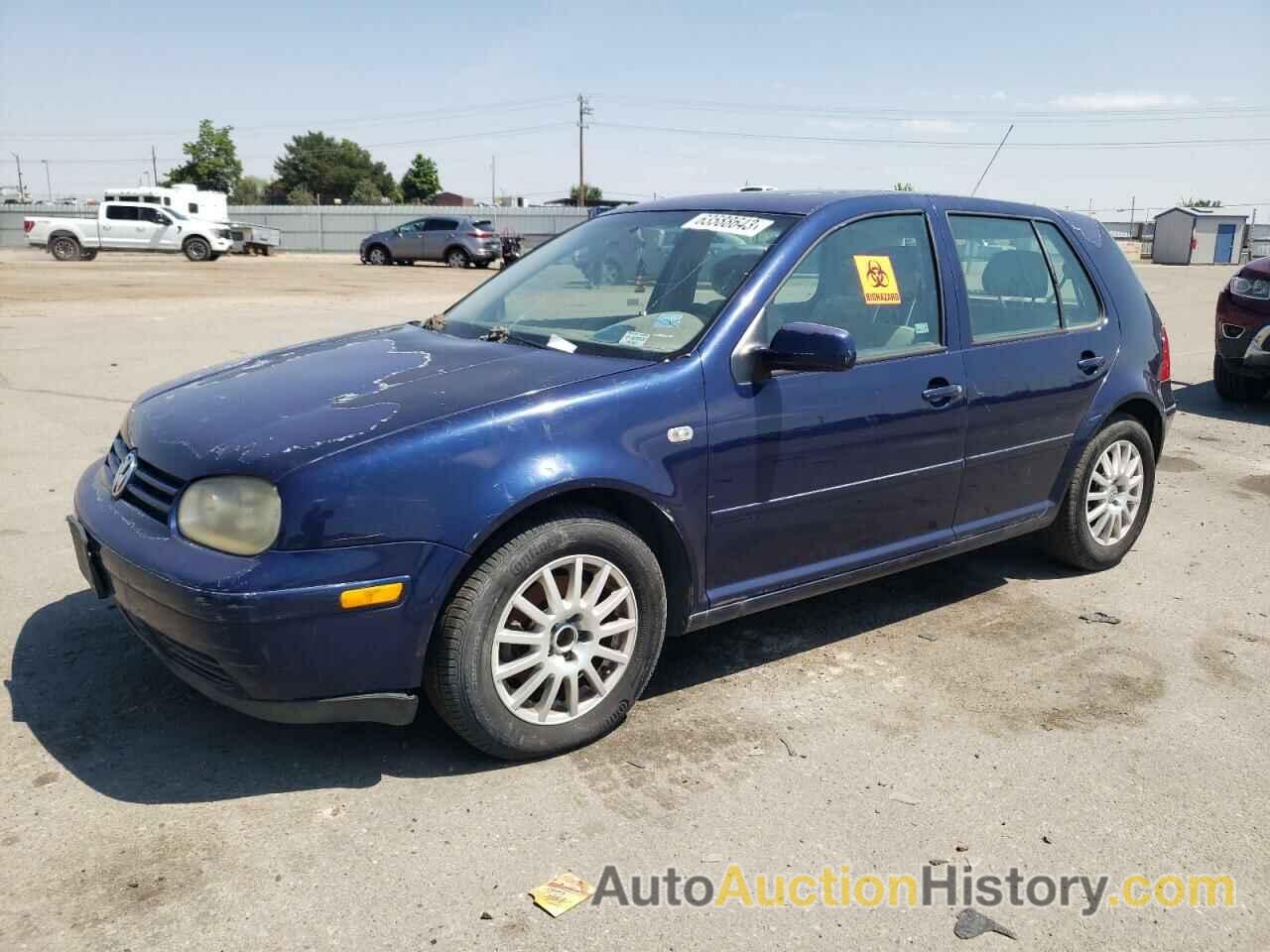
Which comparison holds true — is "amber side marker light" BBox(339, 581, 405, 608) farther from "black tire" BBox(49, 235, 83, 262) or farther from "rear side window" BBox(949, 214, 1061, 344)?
"black tire" BBox(49, 235, 83, 262)

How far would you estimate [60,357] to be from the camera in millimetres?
10500

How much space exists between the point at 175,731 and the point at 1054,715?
2.83m

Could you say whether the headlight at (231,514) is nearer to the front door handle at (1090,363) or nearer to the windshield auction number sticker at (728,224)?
the windshield auction number sticker at (728,224)

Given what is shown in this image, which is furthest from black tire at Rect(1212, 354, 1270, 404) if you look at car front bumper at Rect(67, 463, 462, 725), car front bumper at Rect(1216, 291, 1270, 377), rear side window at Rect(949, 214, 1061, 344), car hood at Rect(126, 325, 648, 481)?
car front bumper at Rect(67, 463, 462, 725)

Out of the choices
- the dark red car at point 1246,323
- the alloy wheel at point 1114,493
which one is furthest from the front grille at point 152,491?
the dark red car at point 1246,323

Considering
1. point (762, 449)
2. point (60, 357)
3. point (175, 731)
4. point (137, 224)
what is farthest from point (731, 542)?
point (137, 224)

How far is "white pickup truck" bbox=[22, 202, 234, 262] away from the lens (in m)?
32.0

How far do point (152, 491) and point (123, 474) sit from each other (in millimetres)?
238

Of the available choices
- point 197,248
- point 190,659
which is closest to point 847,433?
point 190,659

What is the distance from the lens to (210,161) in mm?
76500

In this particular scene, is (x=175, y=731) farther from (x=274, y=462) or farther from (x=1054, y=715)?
(x=1054, y=715)

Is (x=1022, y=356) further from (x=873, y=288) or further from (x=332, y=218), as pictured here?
(x=332, y=218)

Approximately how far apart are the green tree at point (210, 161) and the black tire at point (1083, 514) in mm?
80496

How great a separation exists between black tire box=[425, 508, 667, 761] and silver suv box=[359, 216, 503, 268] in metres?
30.5
